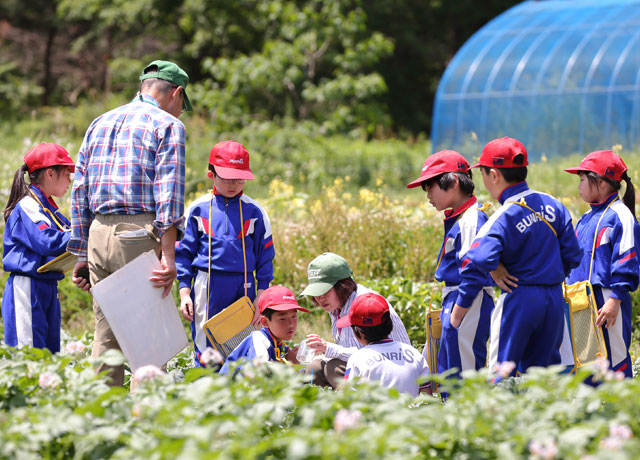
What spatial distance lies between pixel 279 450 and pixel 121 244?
65.3 inches

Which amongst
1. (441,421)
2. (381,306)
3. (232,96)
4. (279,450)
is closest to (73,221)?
(381,306)

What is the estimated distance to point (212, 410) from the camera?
9.37 ft

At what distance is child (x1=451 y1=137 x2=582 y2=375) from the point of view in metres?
3.94

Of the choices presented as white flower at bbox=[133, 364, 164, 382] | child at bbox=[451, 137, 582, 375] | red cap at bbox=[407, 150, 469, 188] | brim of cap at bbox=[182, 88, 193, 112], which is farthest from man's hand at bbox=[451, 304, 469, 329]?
brim of cap at bbox=[182, 88, 193, 112]

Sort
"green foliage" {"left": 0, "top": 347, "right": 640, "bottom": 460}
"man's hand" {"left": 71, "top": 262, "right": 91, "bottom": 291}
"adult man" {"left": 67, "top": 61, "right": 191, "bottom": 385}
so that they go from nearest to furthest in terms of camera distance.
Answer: "green foliage" {"left": 0, "top": 347, "right": 640, "bottom": 460} < "adult man" {"left": 67, "top": 61, "right": 191, "bottom": 385} < "man's hand" {"left": 71, "top": 262, "right": 91, "bottom": 291}

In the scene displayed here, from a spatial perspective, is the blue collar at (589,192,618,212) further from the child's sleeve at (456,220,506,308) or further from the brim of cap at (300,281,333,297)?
the brim of cap at (300,281,333,297)

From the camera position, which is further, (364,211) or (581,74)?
(581,74)

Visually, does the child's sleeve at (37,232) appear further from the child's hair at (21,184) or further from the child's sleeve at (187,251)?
the child's sleeve at (187,251)

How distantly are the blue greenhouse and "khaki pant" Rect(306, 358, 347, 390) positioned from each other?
1122cm

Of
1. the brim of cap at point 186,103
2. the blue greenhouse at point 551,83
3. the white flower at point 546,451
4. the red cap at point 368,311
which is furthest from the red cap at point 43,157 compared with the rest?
the blue greenhouse at point 551,83

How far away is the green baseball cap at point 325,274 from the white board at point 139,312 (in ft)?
2.71

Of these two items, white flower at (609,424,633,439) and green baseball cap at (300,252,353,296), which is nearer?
white flower at (609,424,633,439)

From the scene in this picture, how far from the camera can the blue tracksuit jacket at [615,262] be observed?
4629 mm

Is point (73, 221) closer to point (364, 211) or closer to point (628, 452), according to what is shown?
point (628, 452)
